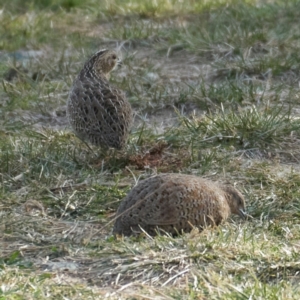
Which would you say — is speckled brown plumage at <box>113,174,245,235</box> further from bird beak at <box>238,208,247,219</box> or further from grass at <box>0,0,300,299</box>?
bird beak at <box>238,208,247,219</box>

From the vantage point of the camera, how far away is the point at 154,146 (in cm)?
825

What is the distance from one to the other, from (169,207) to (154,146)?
2027 mm

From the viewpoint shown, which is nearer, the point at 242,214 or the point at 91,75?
the point at 242,214

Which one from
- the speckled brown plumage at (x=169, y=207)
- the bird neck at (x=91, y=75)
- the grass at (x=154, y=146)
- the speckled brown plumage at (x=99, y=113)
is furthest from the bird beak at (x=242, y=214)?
the bird neck at (x=91, y=75)

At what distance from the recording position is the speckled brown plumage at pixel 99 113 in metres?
8.05

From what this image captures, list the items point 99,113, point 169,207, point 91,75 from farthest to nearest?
point 91,75 < point 99,113 < point 169,207

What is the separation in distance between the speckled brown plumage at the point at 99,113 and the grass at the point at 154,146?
0.17 meters

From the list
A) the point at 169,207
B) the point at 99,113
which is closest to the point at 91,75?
the point at 99,113

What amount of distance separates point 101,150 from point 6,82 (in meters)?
2.56

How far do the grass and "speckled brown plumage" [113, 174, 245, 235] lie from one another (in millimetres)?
137

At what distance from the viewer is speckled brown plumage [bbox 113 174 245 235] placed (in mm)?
6254

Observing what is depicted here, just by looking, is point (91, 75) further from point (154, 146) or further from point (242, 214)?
point (242, 214)

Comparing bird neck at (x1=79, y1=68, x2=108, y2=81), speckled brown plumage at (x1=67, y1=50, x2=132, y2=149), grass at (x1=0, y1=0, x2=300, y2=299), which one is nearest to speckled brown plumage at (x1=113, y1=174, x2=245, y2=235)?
grass at (x1=0, y1=0, x2=300, y2=299)

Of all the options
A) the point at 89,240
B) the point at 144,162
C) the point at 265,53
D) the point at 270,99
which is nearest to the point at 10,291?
the point at 89,240
